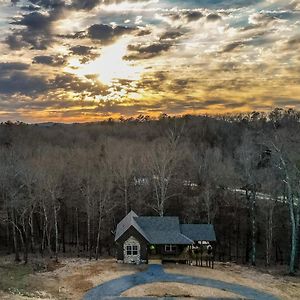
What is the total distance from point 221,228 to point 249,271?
17.3 metres

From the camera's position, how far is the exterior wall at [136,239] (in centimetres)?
4141

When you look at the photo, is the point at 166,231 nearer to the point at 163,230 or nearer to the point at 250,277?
the point at 163,230

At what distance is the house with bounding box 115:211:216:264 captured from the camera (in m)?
41.4

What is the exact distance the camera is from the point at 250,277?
37.3 meters

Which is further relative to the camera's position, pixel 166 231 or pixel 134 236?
pixel 166 231

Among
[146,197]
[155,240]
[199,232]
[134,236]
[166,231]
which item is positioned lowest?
[155,240]

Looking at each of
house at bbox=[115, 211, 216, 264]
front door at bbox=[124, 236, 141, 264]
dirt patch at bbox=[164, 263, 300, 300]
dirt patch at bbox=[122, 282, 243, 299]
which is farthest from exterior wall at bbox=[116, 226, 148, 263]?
dirt patch at bbox=[122, 282, 243, 299]

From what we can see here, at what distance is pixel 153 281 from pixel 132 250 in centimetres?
665

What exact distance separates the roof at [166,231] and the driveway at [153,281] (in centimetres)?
377

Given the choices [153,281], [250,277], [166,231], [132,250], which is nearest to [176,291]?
[153,281]

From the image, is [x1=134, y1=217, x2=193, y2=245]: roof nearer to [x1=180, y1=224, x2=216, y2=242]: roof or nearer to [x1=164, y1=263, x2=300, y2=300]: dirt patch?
[x1=180, y1=224, x2=216, y2=242]: roof

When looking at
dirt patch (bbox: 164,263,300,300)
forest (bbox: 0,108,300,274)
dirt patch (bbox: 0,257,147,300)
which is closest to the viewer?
dirt patch (bbox: 0,257,147,300)

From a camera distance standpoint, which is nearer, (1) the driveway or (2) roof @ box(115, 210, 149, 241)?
(1) the driveway

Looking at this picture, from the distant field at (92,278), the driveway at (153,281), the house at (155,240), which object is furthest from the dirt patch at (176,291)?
the house at (155,240)
